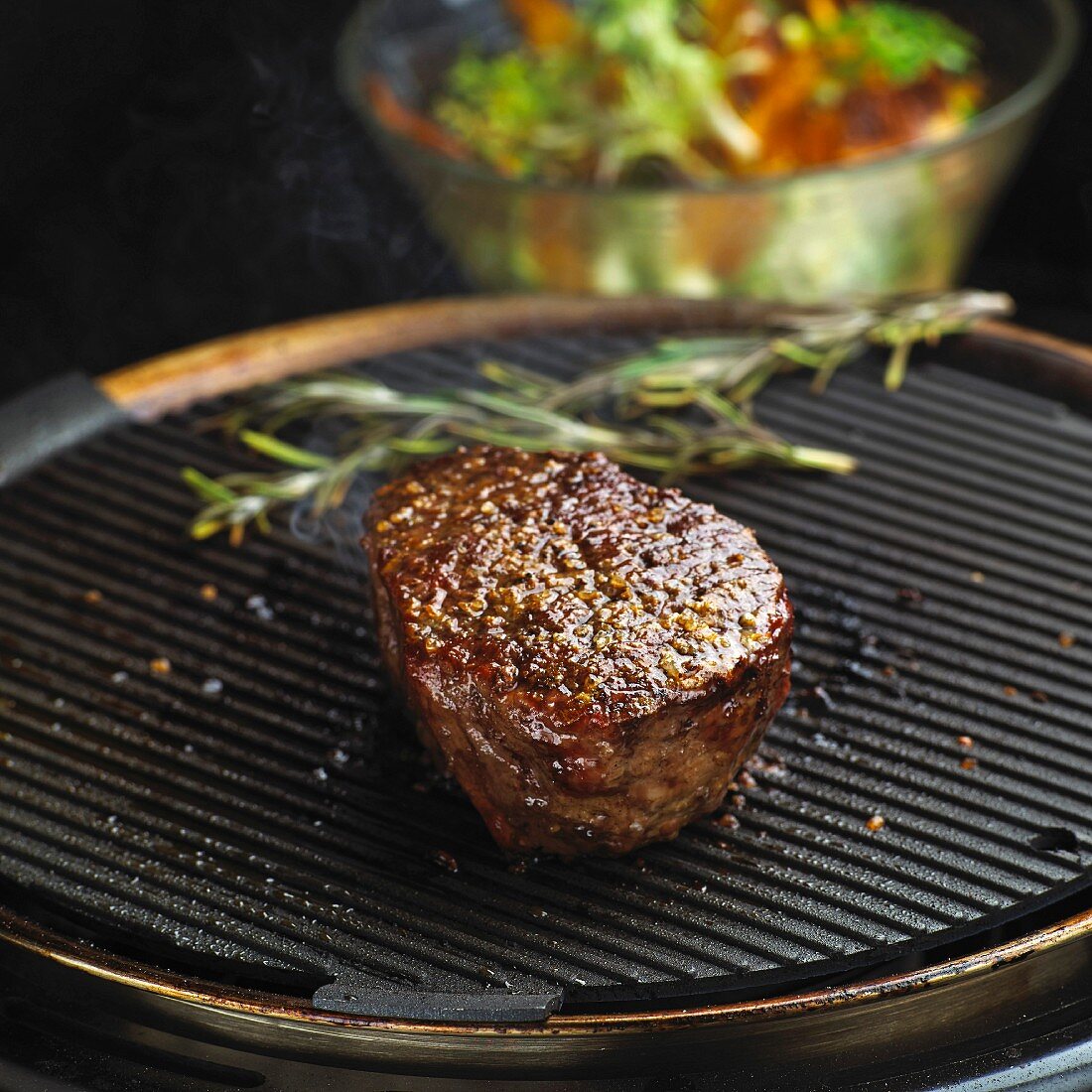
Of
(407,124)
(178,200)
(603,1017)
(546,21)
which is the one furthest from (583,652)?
(178,200)

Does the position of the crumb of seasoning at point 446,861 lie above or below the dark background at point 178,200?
above

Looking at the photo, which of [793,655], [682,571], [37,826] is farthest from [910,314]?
[37,826]

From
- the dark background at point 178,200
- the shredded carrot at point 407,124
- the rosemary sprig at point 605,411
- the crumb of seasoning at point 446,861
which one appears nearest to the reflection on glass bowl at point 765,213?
the shredded carrot at point 407,124

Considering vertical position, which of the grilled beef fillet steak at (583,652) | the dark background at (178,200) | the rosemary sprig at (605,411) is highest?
the grilled beef fillet steak at (583,652)

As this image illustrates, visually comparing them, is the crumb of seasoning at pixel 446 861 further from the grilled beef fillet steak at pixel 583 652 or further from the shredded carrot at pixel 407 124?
the shredded carrot at pixel 407 124

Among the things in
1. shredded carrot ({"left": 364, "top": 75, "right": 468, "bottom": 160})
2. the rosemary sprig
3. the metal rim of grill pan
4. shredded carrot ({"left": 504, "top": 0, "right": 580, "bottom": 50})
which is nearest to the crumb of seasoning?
the metal rim of grill pan

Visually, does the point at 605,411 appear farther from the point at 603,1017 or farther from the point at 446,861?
the point at 603,1017
